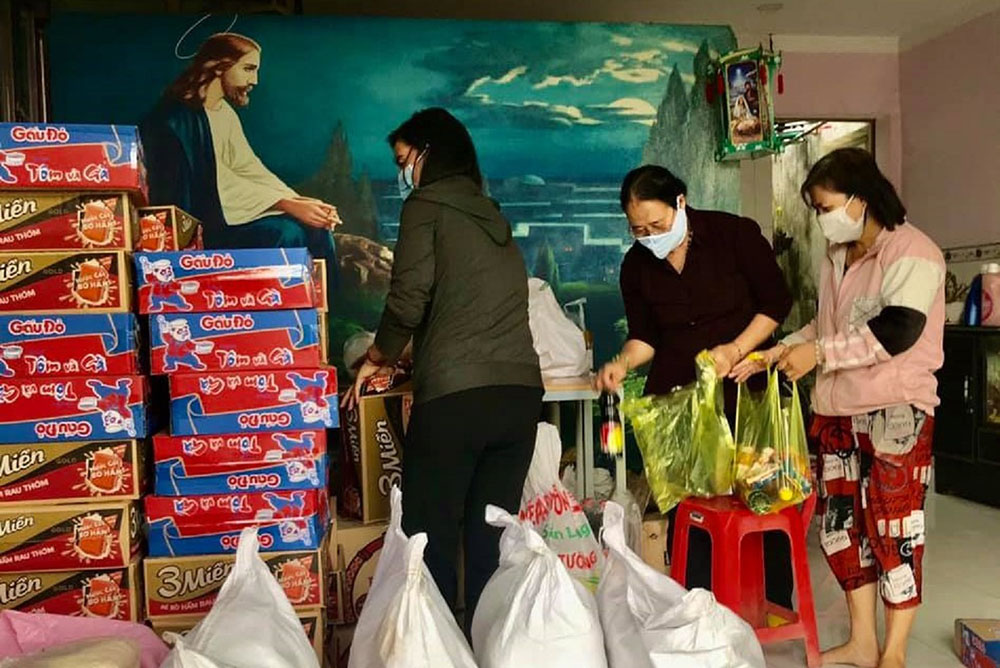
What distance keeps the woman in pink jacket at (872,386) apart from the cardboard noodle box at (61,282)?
4.76 feet

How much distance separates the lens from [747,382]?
2.39m

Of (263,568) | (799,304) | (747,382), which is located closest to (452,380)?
(263,568)

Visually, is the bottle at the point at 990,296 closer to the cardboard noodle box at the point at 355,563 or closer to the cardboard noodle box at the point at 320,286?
the cardboard noodle box at the point at 355,563

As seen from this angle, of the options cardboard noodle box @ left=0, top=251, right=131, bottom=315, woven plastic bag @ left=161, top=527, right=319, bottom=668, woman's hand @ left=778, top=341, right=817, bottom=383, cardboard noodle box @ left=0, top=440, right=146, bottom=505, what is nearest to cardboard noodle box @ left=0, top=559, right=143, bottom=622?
cardboard noodle box @ left=0, top=440, right=146, bottom=505

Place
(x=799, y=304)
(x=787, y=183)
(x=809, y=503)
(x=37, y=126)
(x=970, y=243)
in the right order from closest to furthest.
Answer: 1. (x=37, y=126)
2. (x=809, y=503)
3. (x=970, y=243)
4. (x=799, y=304)
5. (x=787, y=183)

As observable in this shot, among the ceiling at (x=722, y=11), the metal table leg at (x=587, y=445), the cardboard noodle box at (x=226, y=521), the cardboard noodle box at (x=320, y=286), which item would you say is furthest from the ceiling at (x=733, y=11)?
the cardboard noodle box at (x=226, y=521)

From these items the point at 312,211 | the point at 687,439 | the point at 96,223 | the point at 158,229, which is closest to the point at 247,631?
the point at 96,223

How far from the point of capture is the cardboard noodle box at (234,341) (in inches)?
77.1

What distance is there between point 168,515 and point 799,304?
→ 18.8ft

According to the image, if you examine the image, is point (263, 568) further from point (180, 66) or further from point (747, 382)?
point (180, 66)

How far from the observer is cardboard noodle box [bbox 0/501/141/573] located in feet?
6.18

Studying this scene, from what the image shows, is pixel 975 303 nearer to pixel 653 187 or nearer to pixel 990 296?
pixel 990 296

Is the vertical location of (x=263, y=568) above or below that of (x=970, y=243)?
below

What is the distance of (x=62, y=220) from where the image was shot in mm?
1883
